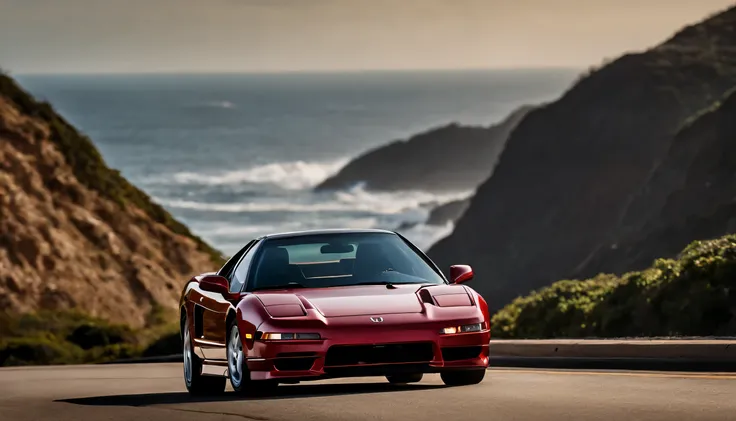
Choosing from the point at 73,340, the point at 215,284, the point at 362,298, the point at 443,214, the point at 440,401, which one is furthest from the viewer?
the point at 443,214

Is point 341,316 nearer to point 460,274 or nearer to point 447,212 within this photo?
point 460,274

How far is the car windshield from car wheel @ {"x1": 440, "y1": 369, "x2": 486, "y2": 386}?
2.59ft

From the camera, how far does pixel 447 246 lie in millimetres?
79375

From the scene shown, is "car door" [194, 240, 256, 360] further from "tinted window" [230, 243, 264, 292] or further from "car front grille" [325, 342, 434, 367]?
Answer: "car front grille" [325, 342, 434, 367]

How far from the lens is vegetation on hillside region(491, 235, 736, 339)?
72.1 feet

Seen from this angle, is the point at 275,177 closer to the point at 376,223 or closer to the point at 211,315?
the point at 376,223

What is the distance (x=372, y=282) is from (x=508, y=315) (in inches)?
637

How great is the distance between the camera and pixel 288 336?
43.5ft

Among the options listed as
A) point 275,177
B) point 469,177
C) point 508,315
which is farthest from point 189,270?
point 469,177

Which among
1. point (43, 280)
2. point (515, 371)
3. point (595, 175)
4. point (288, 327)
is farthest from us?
point (595, 175)

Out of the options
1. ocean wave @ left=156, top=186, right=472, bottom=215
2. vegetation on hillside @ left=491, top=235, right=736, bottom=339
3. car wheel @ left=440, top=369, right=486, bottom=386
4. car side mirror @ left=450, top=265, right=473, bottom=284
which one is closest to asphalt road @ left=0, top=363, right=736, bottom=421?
car wheel @ left=440, top=369, right=486, bottom=386

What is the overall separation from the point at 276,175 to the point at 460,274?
5200 inches

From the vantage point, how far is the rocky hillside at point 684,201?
4731cm

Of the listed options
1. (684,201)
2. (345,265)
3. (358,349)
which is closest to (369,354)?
(358,349)
